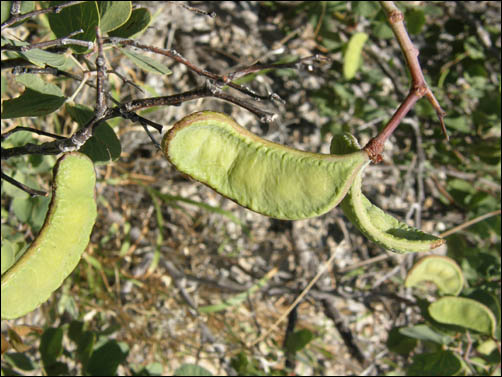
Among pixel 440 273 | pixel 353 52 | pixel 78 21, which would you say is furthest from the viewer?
pixel 353 52

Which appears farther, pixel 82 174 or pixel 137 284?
pixel 137 284

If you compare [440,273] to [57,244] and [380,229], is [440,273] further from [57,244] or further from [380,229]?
[57,244]

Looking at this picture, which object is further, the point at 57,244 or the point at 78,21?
the point at 78,21

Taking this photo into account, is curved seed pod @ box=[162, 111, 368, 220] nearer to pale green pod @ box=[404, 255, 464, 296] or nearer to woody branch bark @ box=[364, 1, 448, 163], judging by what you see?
woody branch bark @ box=[364, 1, 448, 163]

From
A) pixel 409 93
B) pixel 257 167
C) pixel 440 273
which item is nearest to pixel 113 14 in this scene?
pixel 257 167

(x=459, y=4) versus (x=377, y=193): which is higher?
(x=459, y=4)

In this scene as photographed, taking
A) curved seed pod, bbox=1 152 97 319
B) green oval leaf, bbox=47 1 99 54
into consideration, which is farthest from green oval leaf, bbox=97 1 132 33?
curved seed pod, bbox=1 152 97 319

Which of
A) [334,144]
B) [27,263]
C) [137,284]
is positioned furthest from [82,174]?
[137,284]

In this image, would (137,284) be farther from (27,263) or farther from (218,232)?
(27,263)
